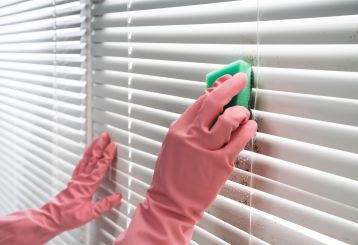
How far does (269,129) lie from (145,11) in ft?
1.91

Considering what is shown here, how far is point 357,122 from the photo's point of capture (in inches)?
25.4

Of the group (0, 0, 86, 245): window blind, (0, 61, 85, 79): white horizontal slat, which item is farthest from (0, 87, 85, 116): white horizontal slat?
(0, 61, 85, 79): white horizontal slat

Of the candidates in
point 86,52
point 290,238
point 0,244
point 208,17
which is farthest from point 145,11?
point 0,244

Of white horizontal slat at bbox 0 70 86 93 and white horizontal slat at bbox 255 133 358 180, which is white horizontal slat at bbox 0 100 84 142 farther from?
white horizontal slat at bbox 255 133 358 180

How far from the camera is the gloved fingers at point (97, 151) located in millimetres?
1337

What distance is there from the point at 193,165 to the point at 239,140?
113mm

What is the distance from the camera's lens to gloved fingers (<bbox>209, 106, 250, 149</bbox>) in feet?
2.34

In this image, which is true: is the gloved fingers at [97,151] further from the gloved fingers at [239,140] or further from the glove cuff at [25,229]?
the gloved fingers at [239,140]

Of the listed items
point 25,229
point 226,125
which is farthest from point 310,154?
point 25,229

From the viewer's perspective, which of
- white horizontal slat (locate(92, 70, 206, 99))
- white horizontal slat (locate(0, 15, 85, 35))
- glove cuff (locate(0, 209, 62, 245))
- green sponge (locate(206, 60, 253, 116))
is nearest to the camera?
green sponge (locate(206, 60, 253, 116))

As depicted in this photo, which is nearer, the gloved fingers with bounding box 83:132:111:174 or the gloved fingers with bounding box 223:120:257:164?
the gloved fingers with bounding box 223:120:257:164

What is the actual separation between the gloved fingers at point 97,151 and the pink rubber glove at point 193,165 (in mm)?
526

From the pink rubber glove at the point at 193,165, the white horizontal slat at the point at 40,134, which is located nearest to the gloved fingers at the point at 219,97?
the pink rubber glove at the point at 193,165

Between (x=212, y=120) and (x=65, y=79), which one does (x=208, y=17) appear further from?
(x=65, y=79)
